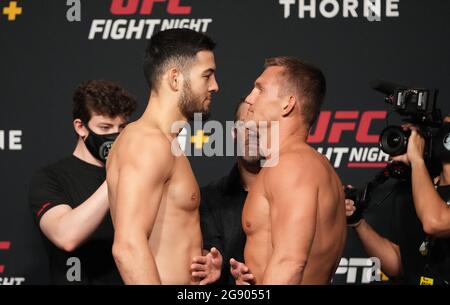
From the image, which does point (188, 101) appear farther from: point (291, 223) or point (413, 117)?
point (413, 117)

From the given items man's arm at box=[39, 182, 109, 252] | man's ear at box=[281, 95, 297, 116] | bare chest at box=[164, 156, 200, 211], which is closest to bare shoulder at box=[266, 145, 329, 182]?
man's ear at box=[281, 95, 297, 116]

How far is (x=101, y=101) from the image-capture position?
9.09ft

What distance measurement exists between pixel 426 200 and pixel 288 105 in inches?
24.6

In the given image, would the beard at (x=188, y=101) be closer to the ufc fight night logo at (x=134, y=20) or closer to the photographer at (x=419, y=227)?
the photographer at (x=419, y=227)

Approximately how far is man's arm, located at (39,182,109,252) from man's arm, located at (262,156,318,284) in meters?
0.67

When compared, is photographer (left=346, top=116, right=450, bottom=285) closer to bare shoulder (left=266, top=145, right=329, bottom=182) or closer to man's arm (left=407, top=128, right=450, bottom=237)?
man's arm (left=407, top=128, right=450, bottom=237)

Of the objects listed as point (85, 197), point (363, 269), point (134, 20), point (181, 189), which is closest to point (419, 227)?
point (363, 269)

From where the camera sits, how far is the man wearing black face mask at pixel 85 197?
2.53 m

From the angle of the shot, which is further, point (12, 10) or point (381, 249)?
point (12, 10)

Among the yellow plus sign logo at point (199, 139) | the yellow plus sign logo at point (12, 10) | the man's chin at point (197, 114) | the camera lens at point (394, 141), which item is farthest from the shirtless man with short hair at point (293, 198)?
the yellow plus sign logo at point (12, 10)

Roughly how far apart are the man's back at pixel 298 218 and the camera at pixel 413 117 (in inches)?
19.5
